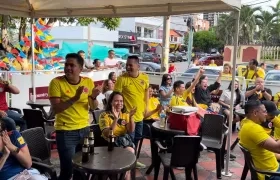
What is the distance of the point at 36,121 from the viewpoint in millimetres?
4961

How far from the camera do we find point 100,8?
242 inches

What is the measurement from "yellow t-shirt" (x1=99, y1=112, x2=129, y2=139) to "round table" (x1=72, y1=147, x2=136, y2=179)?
0.44m

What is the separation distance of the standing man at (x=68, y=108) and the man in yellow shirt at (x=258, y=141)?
1.65 metres

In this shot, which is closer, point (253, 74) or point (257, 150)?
point (257, 150)

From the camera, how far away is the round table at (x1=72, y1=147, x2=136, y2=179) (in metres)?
2.74

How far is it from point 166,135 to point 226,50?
1456 cm

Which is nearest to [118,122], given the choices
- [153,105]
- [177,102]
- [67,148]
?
[67,148]

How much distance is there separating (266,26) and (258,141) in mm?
43120

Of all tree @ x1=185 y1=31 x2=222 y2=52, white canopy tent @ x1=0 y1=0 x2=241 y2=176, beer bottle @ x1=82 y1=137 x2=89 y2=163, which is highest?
tree @ x1=185 y1=31 x2=222 y2=52

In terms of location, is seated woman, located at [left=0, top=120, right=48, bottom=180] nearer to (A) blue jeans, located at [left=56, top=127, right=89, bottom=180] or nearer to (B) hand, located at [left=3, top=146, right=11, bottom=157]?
(B) hand, located at [left=3, top=146, right=11, bottom=157]

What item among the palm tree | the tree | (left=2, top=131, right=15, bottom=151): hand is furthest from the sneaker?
the tree

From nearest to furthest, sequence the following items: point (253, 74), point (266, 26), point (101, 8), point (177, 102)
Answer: point (177, 102) → point (101, 8) → point (253, 74) → point (266, 26)

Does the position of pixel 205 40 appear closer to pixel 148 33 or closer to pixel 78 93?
pixel 148 33

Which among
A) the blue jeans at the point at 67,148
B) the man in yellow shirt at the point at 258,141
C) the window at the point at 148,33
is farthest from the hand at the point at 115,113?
the window at the point at 148,33
